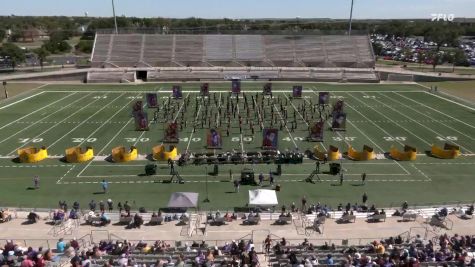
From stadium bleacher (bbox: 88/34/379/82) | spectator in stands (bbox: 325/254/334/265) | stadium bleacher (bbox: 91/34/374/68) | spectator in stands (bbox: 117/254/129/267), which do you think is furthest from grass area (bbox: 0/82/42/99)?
spectator in stands (bbox: 325/254/334/265)

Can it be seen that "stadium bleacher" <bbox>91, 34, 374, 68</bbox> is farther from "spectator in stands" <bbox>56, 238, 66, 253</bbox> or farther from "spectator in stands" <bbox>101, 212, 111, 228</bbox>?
"spectator in stands" <bbox>56, 238, 66, 253</bbox>

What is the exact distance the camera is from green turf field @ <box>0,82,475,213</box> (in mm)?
26266

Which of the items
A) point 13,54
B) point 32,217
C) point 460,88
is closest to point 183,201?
point 32,217

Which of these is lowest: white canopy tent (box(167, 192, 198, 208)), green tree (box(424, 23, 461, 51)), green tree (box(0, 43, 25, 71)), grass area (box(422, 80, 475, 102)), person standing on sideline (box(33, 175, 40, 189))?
person standing on sideline (box(33, 175, 40, 189))

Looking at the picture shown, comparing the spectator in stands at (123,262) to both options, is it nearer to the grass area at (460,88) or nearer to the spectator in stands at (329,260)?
the spectator in stands at (329,260)

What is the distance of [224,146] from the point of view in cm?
3553

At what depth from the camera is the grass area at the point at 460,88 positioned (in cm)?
5940

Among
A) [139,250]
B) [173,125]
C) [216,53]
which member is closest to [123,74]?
[216,53]

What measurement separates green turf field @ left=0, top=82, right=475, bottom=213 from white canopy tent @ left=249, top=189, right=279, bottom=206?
190cm

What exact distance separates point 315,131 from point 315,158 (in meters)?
4.59

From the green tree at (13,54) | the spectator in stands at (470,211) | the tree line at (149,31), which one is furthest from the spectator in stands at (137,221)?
the green tree at (13,54)

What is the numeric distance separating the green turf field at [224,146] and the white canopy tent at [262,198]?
1904mm

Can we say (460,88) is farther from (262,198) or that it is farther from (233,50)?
(262,198)

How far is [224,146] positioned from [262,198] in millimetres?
13105
